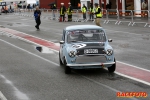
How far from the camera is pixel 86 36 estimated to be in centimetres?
1397

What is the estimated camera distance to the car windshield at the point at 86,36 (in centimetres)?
1388

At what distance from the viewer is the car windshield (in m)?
13.9

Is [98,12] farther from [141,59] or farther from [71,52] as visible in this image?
[71,52]

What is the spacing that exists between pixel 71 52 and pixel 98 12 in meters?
17.1

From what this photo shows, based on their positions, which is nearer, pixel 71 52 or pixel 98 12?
pixel 71 52

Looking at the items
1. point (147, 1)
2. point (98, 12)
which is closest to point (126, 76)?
point (98, 12)

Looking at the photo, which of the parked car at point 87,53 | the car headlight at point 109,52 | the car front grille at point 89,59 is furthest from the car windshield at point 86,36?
the car front grille at point 89,59

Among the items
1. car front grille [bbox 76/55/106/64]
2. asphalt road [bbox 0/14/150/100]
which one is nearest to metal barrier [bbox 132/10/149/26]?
asphalt road [bbox 0/14/150/100]

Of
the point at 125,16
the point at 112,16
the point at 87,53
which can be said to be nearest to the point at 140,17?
the point at 125,16

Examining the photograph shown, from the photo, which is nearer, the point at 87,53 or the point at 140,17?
the point at 87,53

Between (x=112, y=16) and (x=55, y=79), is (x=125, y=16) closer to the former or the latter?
(x=112, y=16)

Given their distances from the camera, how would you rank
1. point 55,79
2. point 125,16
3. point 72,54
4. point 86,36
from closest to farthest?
point 55,79 < point 72,54 < point 86,36 < point 125,16

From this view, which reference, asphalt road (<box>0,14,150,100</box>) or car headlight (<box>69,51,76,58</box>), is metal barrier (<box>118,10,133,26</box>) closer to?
asphalt road (<box>0,14,150,100</box>)

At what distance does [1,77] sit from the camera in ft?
43.4
